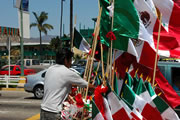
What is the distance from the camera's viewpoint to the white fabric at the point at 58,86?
12.3ft

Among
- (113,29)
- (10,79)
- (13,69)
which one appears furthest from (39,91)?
(13,69)

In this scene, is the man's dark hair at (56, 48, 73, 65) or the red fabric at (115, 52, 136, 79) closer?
the man's dark hair at (56, 48, 73, 65)

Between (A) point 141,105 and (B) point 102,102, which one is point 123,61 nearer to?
(A) point 141,105

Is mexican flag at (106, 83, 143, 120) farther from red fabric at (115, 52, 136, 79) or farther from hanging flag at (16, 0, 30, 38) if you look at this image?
hanging flag at (16, 0, 30, 38)

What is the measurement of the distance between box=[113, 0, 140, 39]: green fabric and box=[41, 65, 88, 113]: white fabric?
3.81 ft

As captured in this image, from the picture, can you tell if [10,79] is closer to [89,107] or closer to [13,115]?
[13,115]

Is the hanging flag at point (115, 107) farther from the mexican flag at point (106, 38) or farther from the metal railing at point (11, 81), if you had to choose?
the metal railing at point (11, 81)

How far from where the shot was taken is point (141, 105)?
166 inches

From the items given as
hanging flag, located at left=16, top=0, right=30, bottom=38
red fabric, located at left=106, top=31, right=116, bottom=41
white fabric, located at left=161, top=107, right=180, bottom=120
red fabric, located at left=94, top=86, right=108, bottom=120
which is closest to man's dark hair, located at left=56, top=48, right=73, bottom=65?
red fabric, located at left=94, top=86, right=108, bottom=120

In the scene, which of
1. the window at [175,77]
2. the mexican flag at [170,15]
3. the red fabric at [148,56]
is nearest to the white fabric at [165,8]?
the mexican flag at [170,15]

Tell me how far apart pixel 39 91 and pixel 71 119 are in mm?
9356

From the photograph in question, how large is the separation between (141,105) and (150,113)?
0.54 feet

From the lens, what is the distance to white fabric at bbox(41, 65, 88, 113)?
373 cm

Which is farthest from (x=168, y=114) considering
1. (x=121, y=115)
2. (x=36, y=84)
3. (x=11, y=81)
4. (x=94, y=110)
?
(x=11, y=81)
